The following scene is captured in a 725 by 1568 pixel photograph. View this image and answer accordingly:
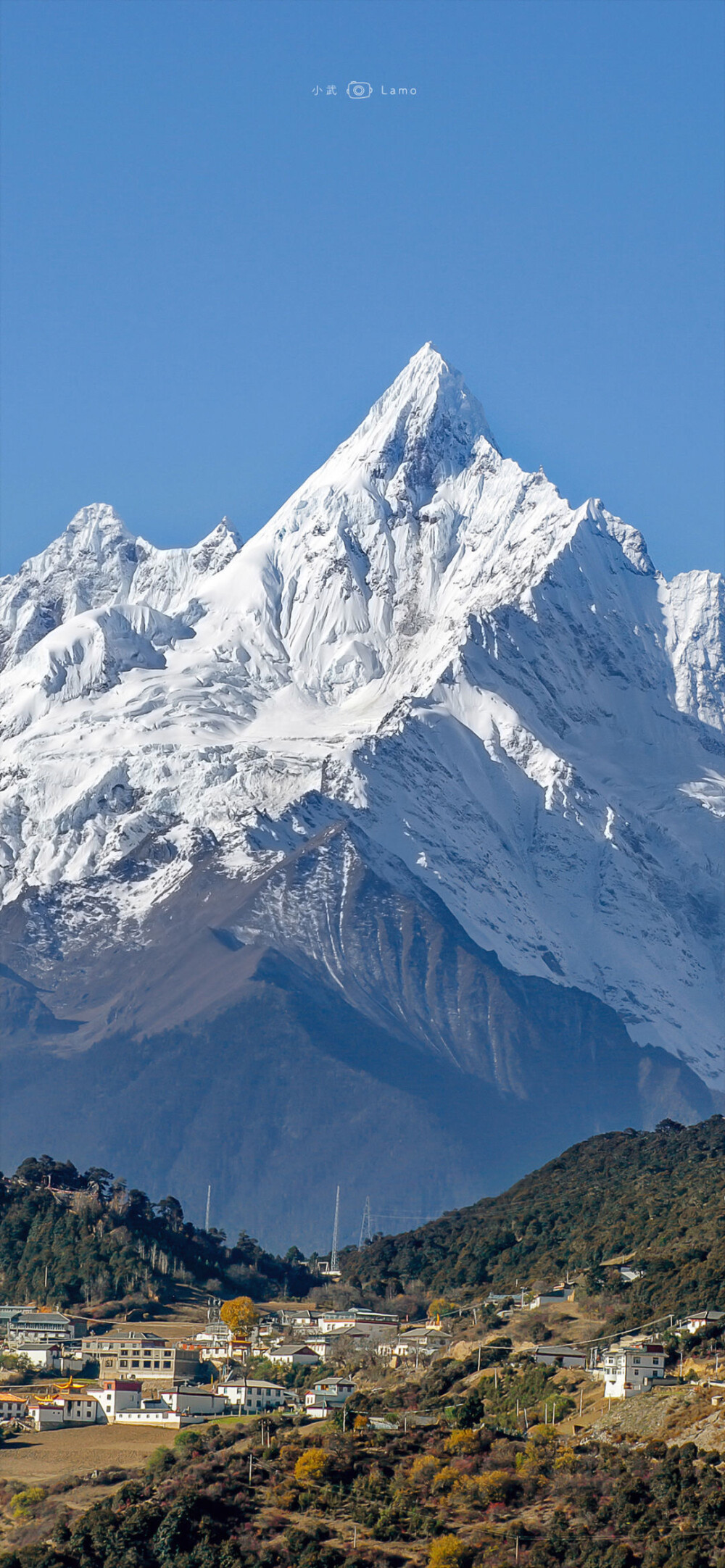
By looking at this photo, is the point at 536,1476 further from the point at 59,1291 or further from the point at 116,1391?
the point at 59,1291

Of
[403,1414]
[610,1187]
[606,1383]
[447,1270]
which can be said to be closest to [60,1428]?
[403,1414]

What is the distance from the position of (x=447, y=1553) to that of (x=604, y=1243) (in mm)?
64793

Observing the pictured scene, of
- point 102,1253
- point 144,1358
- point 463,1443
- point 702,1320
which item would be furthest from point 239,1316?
point 463,1443

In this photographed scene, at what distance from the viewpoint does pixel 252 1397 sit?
12900 cm

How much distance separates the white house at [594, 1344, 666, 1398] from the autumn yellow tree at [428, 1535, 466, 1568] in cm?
1714

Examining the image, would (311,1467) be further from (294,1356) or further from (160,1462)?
(294,1356)

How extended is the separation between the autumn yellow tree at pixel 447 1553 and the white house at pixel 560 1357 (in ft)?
87.4

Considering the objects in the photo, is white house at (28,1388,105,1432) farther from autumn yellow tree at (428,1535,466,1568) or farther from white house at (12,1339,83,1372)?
autumn yellow tree at (428,1535,466,1568)

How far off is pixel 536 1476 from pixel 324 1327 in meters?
55.1

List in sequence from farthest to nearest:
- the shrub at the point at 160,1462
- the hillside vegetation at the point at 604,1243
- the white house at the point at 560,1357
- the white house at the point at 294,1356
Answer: the white house at the point at 294,1356 → the hillside vegetation at the point at 604,1243 → the white house at the point at 560,1357 → the shrub at the point at 160,1462

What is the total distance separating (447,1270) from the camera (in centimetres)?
18050

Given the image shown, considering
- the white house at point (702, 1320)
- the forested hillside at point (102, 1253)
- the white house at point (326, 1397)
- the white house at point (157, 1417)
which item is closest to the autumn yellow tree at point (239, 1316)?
the forested hillside at point (102, 1253)

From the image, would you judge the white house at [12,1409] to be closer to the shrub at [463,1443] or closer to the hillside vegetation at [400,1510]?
the hillside vegetation at [400,1510]

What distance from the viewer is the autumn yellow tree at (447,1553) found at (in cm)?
9856
